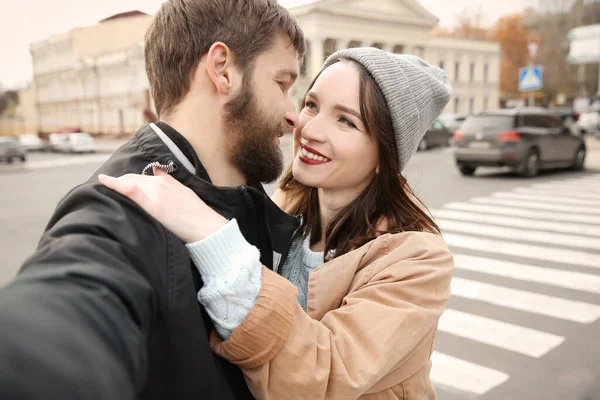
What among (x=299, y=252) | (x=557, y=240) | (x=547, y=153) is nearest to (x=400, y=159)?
(x=299, y=252)

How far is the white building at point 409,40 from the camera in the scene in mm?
46500

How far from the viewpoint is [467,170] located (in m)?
13.3

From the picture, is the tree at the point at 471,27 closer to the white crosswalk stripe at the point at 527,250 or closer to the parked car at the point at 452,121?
the parked car at the point at 452,121

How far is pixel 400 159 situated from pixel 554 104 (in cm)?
6364

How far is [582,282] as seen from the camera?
218 inches

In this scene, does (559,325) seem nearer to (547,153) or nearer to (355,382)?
(355,382)

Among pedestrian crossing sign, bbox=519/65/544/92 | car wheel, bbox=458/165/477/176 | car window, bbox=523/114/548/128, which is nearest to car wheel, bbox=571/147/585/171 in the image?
car window, bbox=523/114/548/128

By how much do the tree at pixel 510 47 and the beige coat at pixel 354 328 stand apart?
65.7 m

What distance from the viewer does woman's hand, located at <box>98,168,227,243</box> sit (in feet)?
3.44

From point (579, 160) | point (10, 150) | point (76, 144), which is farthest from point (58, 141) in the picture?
point (579, 160)

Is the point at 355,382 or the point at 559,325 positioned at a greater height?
the point at 355,382

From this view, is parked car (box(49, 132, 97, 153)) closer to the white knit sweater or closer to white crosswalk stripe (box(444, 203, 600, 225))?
white crosswalk stripe (box(444, 203, 600, 225))

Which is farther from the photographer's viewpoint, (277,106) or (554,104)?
(554,104)

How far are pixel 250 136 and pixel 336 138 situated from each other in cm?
50
